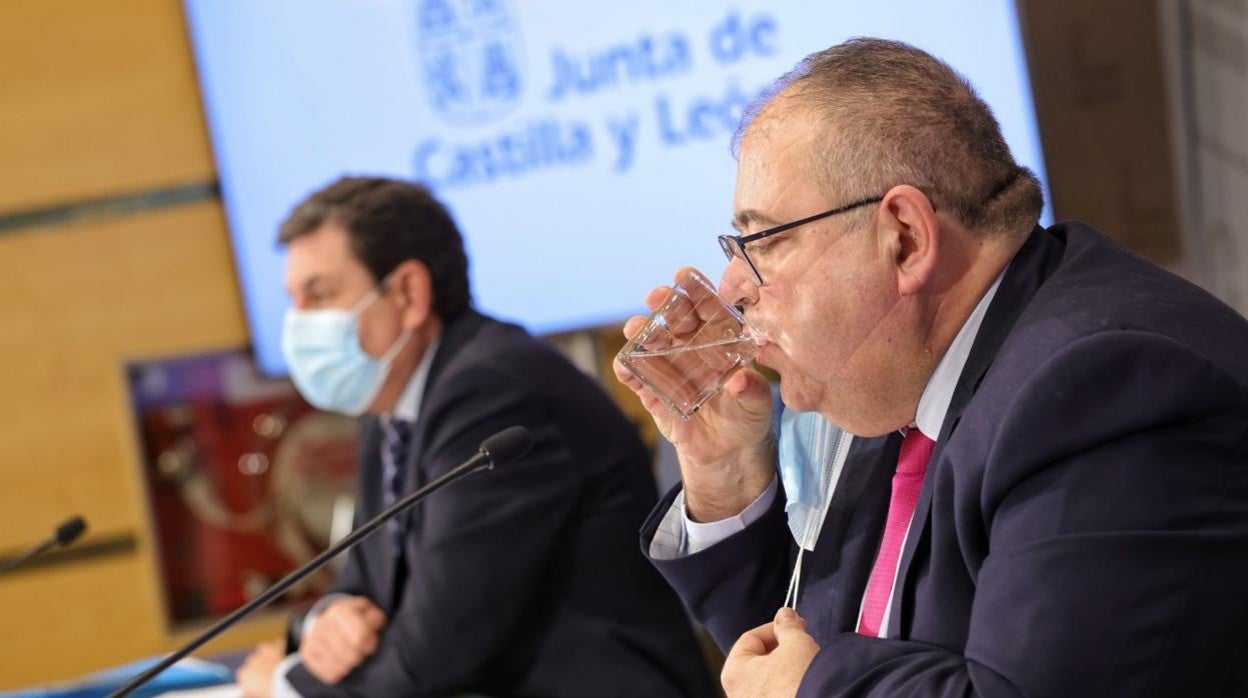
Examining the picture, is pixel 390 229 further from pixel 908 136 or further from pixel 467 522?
pixel 908 136

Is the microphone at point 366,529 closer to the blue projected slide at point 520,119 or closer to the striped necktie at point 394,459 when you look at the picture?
the striped necktie at point 394,459

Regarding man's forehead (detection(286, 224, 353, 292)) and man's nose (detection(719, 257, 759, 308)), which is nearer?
man's nose (detection(719, 257, 759, 308))

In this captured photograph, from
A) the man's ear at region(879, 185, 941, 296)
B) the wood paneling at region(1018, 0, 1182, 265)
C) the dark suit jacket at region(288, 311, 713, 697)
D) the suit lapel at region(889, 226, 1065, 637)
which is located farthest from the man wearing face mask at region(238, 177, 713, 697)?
the wood paneling at region(1018, 0, 1182, 265)

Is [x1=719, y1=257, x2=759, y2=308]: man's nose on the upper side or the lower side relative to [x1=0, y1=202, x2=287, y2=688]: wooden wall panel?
upper

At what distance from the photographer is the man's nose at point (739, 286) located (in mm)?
1544

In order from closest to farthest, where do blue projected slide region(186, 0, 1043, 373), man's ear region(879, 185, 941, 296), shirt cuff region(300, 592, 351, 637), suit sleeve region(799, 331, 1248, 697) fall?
suit sleeve region(799, 331, 1248, 697), man's ear region(879, 185, 941, 296), shirt cuff region(300, 592, 351, 637), blue projected slide region(186, 0, 1043, 373)

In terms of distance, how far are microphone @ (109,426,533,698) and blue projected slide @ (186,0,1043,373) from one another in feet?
5.28

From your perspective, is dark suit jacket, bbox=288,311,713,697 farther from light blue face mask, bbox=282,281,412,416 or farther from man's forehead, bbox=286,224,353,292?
man's forehead, bbox=286,224,353,292

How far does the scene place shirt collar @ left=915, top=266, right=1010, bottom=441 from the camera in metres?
1.49

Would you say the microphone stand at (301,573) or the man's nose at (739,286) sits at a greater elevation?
the man's nose at (739,286)

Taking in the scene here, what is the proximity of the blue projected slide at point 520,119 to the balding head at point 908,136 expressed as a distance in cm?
184

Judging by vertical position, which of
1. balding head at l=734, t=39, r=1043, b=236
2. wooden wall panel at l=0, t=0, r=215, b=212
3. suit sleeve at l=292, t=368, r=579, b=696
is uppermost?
wooden wall panel at l=0, t=0, r=215, b=212

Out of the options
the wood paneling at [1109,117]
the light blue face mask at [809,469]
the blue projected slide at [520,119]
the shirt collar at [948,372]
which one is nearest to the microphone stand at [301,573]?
the light blue face mask at [809,469]

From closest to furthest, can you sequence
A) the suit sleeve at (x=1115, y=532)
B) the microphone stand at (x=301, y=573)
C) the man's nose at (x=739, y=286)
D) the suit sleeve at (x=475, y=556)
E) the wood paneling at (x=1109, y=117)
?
the suit sleeve at (x=1115, y=532) → the man's nose at (x=739, y=286) → the microphone stand at (x=301, y=573) → the suit sleeve at (x=475, y=556) → the wood paneling at (x=1109, y=117)
